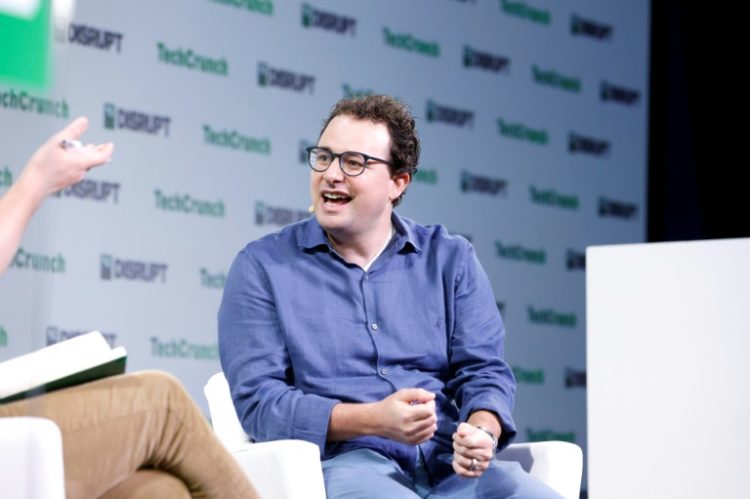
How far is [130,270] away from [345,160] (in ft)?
7.16

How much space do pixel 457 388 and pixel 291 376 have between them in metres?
0.39

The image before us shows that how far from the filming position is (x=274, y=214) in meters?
5.26

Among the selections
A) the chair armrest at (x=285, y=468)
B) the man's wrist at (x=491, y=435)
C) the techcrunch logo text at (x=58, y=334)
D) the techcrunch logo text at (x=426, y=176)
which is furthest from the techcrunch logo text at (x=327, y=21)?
the chair armrest at (x=285, y=468)

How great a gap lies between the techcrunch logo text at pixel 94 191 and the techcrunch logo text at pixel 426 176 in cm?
163

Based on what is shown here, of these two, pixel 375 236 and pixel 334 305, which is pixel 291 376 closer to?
pixel 334 305

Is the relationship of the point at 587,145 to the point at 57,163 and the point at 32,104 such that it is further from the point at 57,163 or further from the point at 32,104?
the point at 32,104

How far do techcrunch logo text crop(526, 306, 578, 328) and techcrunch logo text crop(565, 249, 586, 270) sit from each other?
257 millimetres

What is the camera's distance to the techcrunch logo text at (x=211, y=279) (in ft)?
16.4

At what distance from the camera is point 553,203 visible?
650cm

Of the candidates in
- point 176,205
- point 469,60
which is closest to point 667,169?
point 469,60

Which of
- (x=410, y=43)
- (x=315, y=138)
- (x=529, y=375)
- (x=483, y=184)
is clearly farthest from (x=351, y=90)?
(x=529, y=375)

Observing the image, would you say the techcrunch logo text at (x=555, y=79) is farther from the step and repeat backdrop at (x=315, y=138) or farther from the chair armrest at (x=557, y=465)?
the chair armrest at (x=557, y=465)

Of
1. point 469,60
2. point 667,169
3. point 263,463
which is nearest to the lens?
point 263,463

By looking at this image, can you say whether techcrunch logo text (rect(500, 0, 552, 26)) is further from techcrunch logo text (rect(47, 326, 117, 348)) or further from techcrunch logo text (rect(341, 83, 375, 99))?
techcrunch logo text (rect(47, 326, 117, 348))
